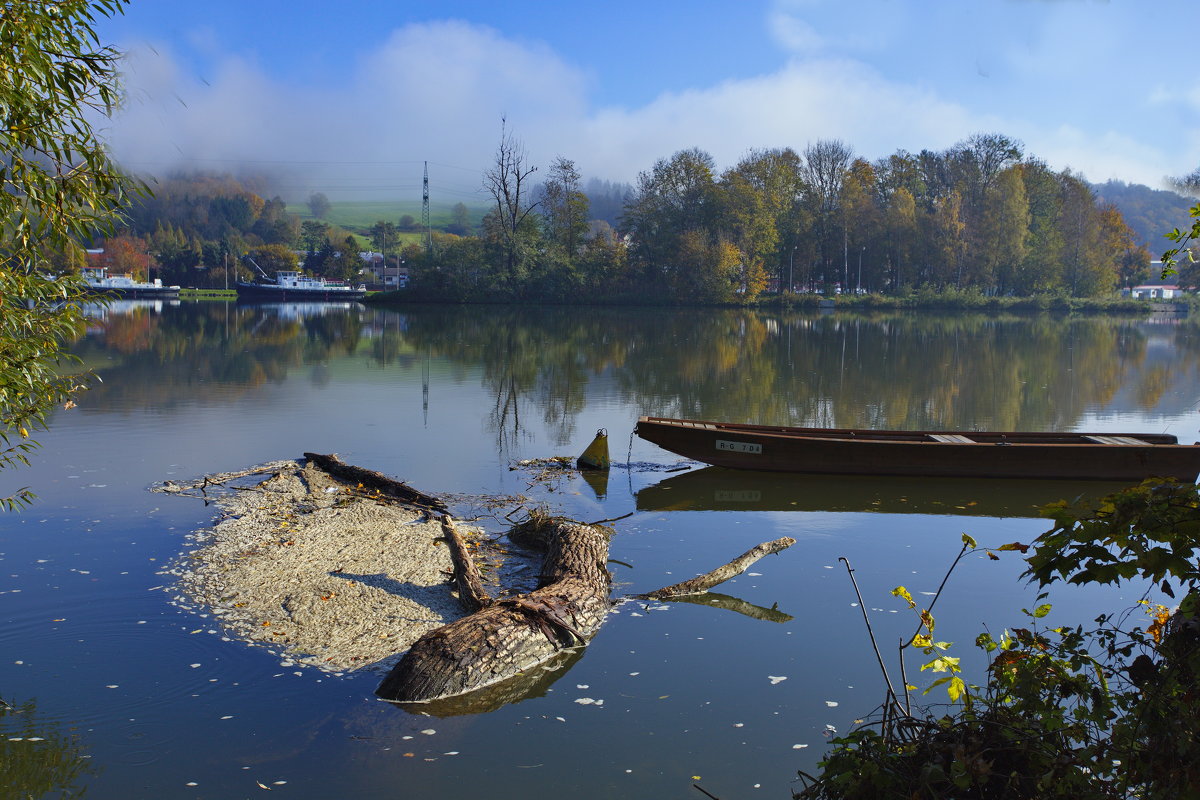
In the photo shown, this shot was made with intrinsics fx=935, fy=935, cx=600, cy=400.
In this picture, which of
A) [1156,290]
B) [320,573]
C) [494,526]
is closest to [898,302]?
[1156,290]

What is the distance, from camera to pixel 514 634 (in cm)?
731

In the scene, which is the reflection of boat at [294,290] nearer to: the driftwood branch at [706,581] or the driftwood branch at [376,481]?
the driftwood branch at [376,481]

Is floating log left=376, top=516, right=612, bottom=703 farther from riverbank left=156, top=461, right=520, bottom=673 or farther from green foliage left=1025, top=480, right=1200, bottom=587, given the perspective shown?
green foliage left=1025, top=480, right=1200, bottom=587

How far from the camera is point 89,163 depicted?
→ 6590 millimetres

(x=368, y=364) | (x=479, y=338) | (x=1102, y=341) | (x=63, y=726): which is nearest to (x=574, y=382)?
(x=368, y=364)

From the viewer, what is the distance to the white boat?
105125 millimetres

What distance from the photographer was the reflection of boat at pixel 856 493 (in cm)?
1321

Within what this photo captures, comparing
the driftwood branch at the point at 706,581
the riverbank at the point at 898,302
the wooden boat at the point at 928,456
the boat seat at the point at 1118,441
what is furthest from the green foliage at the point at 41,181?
the riverbank at the point at 898,302

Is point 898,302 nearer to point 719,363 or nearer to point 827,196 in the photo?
point 827,196

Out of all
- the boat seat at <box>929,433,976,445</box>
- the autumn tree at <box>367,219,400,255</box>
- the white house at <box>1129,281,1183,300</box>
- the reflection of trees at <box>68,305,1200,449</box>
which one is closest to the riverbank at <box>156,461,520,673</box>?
the reflection of trees at <box>68,305,1200,449</box>

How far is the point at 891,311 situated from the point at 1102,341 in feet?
105

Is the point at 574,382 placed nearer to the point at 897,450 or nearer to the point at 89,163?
the point at 897,450

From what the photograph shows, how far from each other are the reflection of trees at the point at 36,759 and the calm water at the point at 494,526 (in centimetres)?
2

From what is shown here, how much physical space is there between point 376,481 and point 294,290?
101 m
